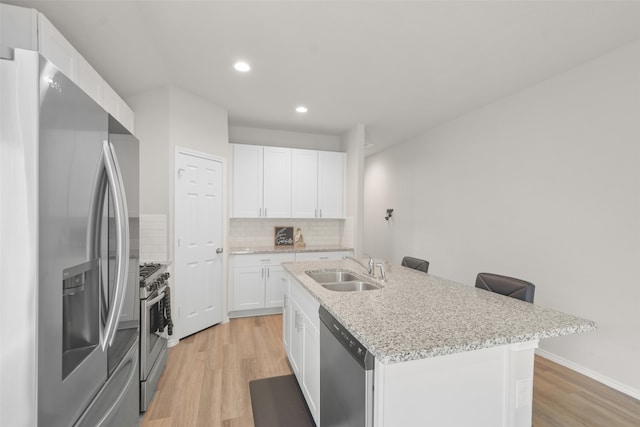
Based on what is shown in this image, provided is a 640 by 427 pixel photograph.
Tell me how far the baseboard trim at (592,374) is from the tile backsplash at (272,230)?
2.89m

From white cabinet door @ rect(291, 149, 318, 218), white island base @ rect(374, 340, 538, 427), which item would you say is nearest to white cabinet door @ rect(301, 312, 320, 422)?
white island base @ rect(374, 340, 538, 427)

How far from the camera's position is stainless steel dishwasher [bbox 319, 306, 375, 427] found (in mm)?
1111

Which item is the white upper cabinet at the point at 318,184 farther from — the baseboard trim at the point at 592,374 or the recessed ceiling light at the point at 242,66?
the baseboard trim at the point at 592,374

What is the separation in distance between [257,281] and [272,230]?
914 mm

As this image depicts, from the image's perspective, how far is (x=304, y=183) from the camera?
14.5ft

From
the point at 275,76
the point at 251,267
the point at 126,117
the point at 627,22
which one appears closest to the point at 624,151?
the point at 627,22

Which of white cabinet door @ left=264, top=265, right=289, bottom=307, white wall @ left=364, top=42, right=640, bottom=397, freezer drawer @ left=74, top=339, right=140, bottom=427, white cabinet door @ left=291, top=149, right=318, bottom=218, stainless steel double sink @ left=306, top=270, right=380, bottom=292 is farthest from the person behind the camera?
white cabinet door @ left=291, top=149, right=318, bottom=218

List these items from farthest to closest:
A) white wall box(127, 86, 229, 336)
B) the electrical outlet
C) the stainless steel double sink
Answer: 1. white wall box(127, 86, 229, 336)
2. the stainless steel double sink
3. the electrical outlet

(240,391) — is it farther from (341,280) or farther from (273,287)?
(273,287)

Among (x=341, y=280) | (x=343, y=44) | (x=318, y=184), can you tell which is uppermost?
(x=343, y=44)

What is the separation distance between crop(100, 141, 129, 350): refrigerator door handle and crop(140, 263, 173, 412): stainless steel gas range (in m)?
1.06

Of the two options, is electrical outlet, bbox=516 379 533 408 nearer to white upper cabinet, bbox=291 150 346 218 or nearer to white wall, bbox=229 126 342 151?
white upper cabinet, bbox=291 150 346 218

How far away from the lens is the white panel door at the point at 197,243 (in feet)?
10.2

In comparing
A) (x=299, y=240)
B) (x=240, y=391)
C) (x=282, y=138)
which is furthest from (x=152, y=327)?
(x=282, y=138)
